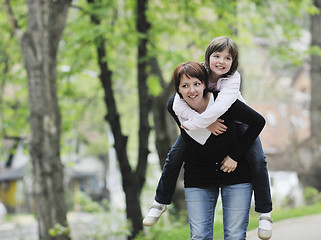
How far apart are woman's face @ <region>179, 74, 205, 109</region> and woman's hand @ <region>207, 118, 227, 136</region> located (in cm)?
20

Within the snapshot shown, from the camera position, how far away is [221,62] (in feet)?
12.0

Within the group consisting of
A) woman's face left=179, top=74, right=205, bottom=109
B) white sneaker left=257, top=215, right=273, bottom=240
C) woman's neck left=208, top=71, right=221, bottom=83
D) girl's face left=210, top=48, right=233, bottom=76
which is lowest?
white sneaker left=257, top=215, right=273, bottom=240

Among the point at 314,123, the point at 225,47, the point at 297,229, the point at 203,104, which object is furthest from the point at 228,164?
the point at 314,123

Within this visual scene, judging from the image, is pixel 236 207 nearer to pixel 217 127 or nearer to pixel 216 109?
pixel 217 127

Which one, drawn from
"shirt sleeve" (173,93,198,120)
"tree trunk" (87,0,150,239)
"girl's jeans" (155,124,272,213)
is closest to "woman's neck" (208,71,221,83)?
"shirt sleeve" (173,93,198,120)

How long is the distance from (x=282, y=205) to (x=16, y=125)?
8.88 metres

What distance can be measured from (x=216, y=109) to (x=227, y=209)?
77 centimetres

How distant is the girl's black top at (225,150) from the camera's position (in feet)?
12.0

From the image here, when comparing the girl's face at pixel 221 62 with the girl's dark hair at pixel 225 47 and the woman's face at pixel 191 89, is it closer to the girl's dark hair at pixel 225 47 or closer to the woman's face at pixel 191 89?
the girl's dark hair at pixel 225 47

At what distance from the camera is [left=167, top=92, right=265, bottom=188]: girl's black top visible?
144 inches

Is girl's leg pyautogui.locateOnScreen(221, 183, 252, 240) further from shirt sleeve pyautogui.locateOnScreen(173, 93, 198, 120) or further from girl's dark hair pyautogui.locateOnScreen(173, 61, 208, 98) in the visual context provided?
girl's dark hair pyautogui.locateOnScreen(173, 61, 208, 98)

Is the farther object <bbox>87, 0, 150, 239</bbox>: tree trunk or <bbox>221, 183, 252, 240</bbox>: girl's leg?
<bbox>87, 0, 150, 239</bbox>: tree trunk

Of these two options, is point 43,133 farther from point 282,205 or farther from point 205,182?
point 282,205

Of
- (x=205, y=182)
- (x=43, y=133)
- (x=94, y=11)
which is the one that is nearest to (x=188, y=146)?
(x=205, y=182)
